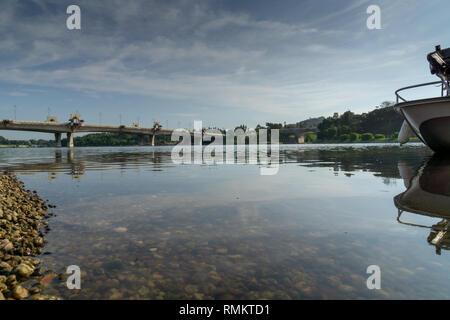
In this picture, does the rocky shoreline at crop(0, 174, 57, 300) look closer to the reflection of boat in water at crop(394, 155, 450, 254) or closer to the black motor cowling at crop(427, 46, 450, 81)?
the reflection of boat in water at crop(394, 155, 450, 254)

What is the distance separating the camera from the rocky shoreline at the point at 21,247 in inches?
113

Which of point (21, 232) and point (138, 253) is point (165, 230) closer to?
point (138, 253)

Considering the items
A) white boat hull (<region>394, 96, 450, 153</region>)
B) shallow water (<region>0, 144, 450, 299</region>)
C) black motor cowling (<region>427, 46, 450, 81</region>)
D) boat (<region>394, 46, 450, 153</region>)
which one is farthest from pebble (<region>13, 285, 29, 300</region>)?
black motor cowling (<region>427, 46, 450, 81</region>)

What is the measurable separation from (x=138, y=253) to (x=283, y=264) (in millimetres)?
2089

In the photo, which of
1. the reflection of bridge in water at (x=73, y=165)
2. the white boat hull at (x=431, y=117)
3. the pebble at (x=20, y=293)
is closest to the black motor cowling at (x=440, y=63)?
the white boat hull at (x=431, y=117)

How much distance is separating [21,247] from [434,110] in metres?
18.7

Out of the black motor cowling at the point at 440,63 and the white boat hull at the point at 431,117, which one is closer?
the white boat hull at the point at 431,117

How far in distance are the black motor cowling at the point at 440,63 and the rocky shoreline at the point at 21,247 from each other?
2356 centimetres

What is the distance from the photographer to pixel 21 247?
157 inches

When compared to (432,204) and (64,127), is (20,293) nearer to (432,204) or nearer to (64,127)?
(432,204)

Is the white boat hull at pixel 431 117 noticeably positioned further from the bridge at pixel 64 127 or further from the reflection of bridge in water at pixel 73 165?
the bridge at pixel 64 127

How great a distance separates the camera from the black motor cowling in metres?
17.9
